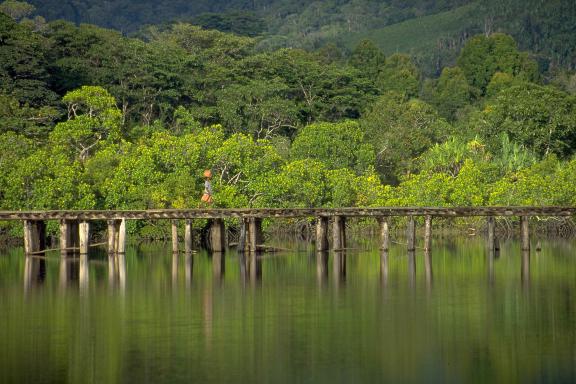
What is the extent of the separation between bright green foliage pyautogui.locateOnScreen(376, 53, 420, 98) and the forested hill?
65.6 feet

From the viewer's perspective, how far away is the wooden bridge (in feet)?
138

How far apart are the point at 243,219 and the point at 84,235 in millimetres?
5334

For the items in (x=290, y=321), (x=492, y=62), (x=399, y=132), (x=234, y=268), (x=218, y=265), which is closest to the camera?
(x=290, y=321)

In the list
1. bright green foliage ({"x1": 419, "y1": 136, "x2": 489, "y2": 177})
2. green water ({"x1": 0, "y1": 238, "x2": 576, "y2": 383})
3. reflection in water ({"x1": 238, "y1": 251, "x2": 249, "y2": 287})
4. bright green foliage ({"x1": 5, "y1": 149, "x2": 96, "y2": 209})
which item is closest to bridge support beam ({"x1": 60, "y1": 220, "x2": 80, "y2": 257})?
bright green foliage ({"x1": 5, "y1": 149, "x2": 96, "y2": 209})

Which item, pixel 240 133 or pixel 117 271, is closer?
pixel 117 271

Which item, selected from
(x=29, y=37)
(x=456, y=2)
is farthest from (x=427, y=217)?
(x=456, y=2)

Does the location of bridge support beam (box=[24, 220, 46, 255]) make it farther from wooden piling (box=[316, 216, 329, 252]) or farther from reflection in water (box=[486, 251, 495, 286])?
reflection in water (box=[486, 251, 495, 286])

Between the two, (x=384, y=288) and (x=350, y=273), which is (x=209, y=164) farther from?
(x=384, y=288)

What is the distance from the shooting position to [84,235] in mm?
43625

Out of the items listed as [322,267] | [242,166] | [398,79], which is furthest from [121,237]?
[398,79]

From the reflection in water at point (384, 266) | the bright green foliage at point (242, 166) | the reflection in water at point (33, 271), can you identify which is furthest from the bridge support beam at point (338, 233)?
the reflection in water at point (33, 271)

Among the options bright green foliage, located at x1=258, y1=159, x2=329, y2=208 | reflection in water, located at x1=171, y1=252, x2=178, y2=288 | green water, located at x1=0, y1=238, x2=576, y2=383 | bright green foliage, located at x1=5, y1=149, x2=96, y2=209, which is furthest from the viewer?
bright green foliage, located at x1=258, y1=159, x2=329, y2=208

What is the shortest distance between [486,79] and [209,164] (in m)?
47.4

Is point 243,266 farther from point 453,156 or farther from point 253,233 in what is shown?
point 453,156
